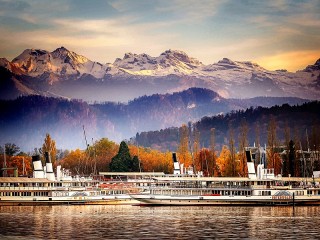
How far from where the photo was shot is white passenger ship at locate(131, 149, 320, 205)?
113688mm

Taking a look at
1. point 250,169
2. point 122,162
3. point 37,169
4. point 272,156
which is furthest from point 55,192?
point 272,156

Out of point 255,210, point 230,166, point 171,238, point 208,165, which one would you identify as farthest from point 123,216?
point 208,165

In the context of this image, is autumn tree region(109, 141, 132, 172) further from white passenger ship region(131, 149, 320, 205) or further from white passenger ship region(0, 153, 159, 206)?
white passenger ship region(131, 149, 320, 205)

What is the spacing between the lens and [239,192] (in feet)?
376

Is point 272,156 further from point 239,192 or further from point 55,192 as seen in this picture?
point 55,192

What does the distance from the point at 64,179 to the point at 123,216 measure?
32121mm

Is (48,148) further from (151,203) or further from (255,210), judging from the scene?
(255,210)

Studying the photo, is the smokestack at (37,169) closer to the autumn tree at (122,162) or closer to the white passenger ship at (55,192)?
the white passenger ship at (55,192)

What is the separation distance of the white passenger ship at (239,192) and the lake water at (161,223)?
564 centimetres

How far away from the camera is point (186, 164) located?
174125mm

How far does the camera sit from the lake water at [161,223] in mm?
72188

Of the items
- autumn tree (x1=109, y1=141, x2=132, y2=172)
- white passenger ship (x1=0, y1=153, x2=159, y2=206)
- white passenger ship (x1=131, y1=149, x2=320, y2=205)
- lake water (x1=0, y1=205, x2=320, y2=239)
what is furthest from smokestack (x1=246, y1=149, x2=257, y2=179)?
autumn tree (x1=109, y1=141, x2=132, y2=172)

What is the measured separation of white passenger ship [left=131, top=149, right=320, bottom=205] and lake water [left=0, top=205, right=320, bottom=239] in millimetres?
5639

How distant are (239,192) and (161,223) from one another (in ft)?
107
